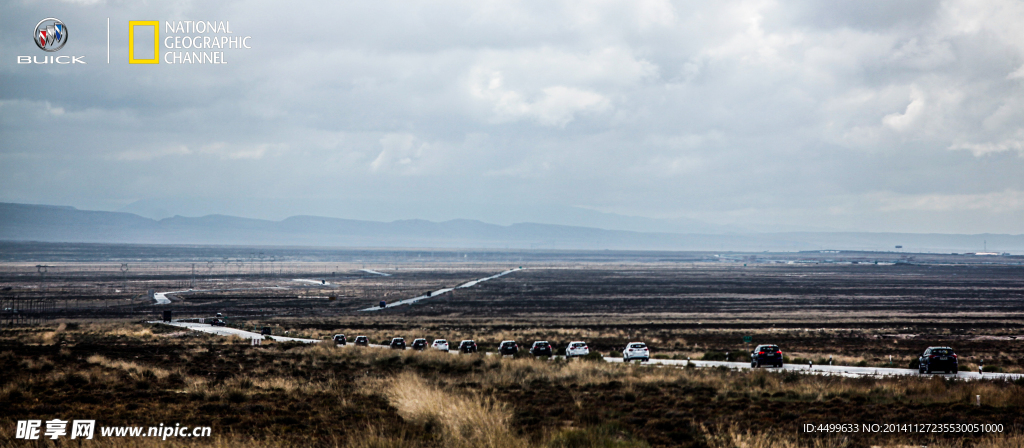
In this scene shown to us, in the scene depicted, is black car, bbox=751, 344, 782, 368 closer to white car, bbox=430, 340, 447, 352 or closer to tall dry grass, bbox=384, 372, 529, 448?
tall dry grass, bbox=384, 372, 529, 448

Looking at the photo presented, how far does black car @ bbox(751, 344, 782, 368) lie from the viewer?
31125 mm

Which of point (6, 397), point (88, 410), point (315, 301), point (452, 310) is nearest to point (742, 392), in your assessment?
point (88, 410)

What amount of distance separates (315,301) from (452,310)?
27787 mm

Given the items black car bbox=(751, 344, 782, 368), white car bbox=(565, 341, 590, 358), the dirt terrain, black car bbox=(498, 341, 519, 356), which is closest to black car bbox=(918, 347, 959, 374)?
the dirt terrain

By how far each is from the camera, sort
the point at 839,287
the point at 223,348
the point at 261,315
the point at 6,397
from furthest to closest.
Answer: the point at 839,287
the point at 261,315
the point at 223,348
the point at 6,397

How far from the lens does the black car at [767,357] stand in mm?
31125

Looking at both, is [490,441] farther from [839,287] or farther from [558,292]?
[839,287]

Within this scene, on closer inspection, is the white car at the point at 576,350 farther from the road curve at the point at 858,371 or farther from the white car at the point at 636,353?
the road curve at the point at 858,371

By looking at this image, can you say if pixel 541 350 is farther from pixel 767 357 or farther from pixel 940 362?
pixel 940 362

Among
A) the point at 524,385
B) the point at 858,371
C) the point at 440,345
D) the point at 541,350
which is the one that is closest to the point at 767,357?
the point at 858,371

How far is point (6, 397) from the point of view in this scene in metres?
19.5

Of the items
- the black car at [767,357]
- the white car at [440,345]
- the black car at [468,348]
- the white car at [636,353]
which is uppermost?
the black car at [767,357]

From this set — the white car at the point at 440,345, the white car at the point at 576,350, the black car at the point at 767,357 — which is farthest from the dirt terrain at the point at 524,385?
the black car at the point at 767,357

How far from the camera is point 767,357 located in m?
31.3
